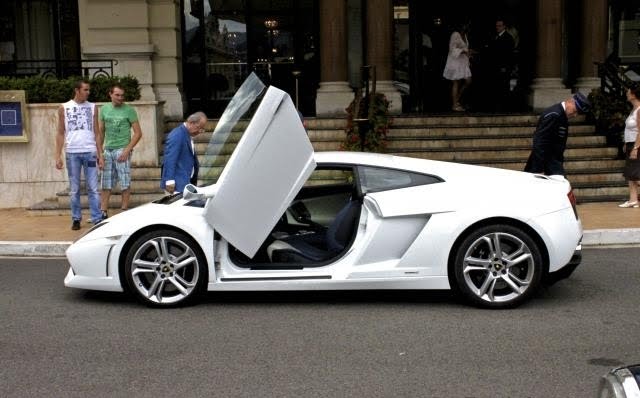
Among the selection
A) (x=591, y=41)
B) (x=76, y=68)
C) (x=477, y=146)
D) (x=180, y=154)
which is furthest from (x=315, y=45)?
(x=180, y=154)

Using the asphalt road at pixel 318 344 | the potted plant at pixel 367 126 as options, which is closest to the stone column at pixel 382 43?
the potted plant at pixel 367 126

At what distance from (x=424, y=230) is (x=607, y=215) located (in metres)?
5.33

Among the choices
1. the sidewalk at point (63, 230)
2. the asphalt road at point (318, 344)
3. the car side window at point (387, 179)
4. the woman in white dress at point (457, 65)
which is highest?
the woman in white dress at point (457, 65)

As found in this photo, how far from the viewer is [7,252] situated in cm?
936

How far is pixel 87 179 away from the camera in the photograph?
33.7ft

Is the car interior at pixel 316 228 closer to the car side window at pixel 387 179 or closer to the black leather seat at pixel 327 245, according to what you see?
the black leather seat at pixel 327 245

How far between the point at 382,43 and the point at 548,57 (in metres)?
3.14

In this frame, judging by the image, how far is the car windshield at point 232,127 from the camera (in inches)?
252

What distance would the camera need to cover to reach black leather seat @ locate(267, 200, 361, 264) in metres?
6.49

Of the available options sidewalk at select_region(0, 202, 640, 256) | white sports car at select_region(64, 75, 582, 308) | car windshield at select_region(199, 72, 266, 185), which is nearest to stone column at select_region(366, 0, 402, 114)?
sidewalk at select_region(0, 202, 640, 256)

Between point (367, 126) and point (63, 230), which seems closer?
point (63, 230)

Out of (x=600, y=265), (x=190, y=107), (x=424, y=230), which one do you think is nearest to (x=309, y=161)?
(x=424, y=230)

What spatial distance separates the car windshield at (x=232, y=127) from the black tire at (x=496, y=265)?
198 centimetres

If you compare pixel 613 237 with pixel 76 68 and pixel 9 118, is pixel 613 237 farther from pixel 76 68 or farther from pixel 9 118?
pixel 76 68
